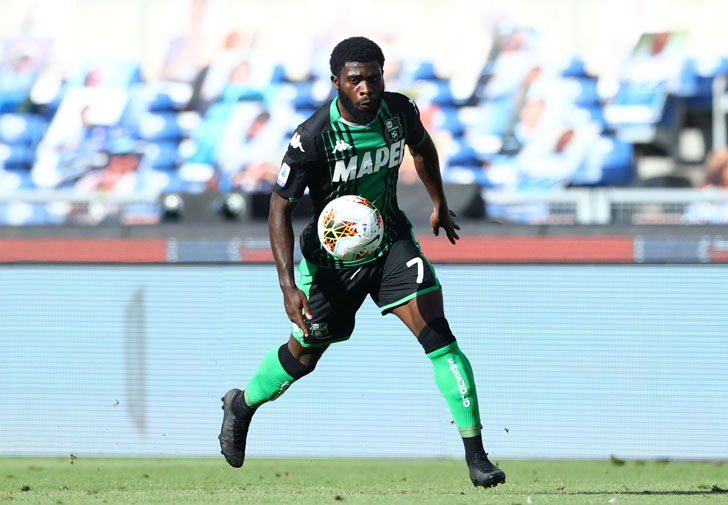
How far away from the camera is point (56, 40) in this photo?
26938 millimetres

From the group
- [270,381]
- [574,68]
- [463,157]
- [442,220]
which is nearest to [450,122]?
[463,157]

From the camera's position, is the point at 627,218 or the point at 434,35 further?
the point at 434,35

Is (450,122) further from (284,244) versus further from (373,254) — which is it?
(284,244)

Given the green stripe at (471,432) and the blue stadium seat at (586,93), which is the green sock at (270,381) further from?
the blue stadium seat at (586,93)

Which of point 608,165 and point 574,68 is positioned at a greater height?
point 574,68

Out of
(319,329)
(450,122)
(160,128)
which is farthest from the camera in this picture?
(160,128)

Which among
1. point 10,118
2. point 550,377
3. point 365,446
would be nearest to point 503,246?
point 550,377

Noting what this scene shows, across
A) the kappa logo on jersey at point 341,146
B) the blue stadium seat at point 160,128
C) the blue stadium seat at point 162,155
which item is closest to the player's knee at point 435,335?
the kappa logo on jersey at point 341,146

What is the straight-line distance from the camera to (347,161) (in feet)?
21.4

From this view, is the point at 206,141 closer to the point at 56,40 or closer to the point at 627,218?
the point at 56,40

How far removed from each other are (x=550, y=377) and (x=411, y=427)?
1.19m

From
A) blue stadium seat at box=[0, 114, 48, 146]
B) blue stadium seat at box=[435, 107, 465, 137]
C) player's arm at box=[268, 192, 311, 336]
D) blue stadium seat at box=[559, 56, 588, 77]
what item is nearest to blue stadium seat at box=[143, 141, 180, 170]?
blue stadium seat at box=[0, 114, 48, 146]

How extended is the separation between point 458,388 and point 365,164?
130 centimetres

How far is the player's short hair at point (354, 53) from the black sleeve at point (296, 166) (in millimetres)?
394
